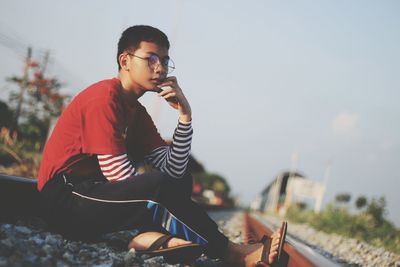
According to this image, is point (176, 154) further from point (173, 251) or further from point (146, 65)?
point (173, 251)

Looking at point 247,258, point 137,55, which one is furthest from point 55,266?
point 137,55

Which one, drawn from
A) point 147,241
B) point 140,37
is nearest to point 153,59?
point 140,37

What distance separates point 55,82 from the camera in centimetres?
2661

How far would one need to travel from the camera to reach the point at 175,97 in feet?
8.55

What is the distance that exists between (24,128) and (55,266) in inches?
988

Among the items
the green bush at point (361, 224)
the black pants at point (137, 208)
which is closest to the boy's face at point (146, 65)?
the black pants at point (137, 208)

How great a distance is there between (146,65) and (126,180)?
76 cm

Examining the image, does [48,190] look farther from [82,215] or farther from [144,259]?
[144,259]

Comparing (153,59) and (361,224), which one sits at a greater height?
(153,59)

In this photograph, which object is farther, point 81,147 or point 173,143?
point 173,143

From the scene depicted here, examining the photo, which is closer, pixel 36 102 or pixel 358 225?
pixel 358 225

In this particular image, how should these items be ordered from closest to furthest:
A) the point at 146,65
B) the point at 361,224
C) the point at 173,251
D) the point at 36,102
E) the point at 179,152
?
the point at 173,251
the point at 146,65
the point at 179,152
the point at 361,224
the point at 36,102

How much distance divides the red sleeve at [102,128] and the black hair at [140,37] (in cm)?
48

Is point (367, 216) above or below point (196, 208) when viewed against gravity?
below
